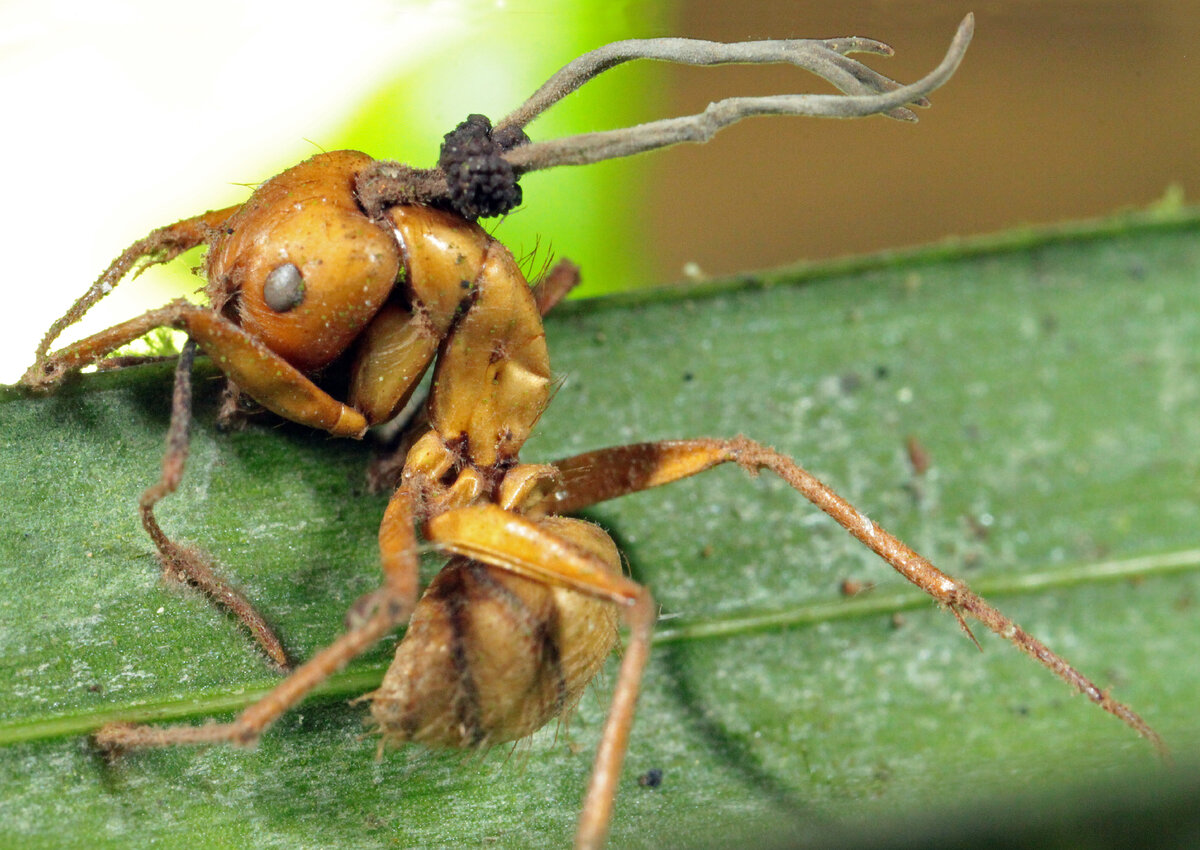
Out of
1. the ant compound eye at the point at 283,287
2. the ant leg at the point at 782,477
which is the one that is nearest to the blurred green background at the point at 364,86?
the ant compound eye at the point at 283,287

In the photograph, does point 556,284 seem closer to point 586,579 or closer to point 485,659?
point 586,579

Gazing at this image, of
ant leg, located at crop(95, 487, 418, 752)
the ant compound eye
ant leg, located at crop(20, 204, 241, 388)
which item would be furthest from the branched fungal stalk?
ant leg, located at crop(95, 487, 418, 752)

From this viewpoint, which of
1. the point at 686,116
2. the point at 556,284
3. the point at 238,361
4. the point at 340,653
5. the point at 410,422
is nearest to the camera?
the point at 340,653

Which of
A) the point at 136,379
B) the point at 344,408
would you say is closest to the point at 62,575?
the point at 136,379

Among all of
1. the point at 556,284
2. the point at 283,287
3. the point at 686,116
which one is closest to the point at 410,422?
the point at 556,284

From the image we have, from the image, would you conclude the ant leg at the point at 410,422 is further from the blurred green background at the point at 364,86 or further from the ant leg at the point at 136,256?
the ant leg at the point at 136,256

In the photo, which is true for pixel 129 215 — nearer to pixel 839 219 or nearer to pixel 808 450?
pixel 808 450

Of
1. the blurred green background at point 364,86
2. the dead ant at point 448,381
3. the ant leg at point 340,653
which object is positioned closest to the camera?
the ant leg at point 340,653
